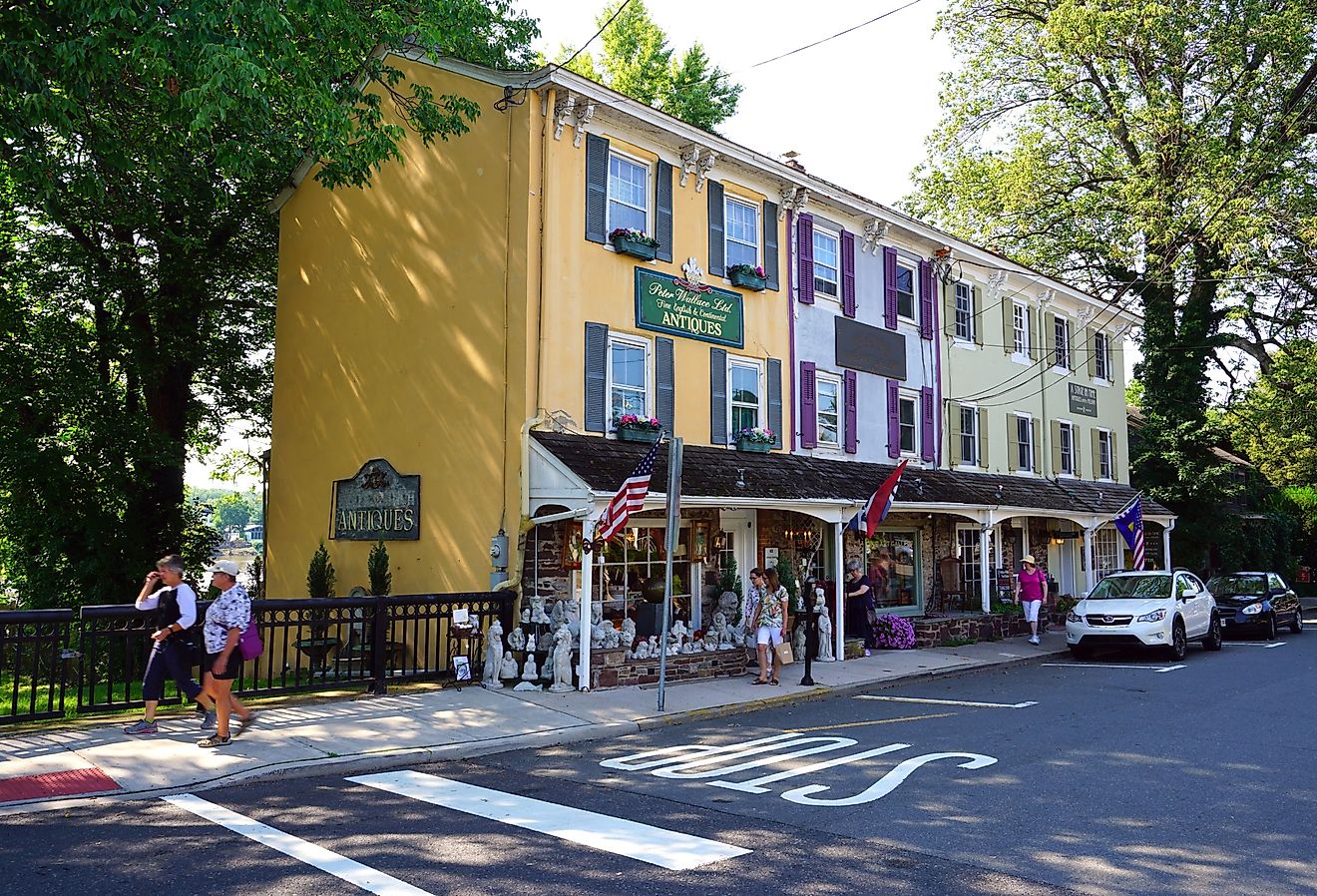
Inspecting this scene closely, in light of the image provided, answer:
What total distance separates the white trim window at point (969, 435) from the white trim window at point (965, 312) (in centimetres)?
174

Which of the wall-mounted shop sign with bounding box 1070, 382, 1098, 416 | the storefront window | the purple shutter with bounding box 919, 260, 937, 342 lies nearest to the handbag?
the storefront window

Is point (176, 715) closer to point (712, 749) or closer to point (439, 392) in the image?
point (712, 749)

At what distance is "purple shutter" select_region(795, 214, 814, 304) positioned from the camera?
64.5ft

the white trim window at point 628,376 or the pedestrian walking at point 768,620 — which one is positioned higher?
the white trim window at point 628,376

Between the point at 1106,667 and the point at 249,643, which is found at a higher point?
the point at 249,643

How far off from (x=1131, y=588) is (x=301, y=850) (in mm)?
17245

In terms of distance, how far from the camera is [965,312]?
24.8 metres

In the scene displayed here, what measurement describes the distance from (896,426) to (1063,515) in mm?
5999

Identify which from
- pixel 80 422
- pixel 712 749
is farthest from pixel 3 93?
pixel 80 422

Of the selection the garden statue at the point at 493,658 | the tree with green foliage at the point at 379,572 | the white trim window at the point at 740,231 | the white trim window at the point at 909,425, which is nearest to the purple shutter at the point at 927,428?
the white trim window at the point at 909,425

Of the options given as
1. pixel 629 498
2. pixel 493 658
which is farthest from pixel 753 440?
pixel 493 658

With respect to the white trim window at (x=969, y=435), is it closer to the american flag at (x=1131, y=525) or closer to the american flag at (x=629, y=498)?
the american flag at (x=1131, y=525)

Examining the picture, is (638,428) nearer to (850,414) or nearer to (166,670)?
(850,414)

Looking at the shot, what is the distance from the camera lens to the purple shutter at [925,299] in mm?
23078
